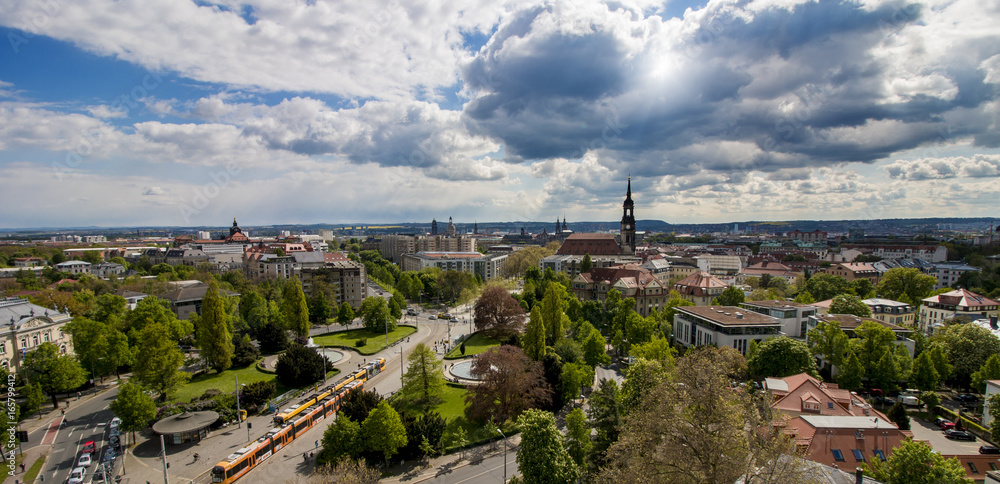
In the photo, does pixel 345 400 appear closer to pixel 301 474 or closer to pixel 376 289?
pixel 301 474

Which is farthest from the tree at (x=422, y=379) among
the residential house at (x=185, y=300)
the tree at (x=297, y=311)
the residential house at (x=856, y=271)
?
the residential house at (x=856, y=271)

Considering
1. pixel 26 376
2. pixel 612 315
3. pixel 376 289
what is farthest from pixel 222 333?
pixel 376 289

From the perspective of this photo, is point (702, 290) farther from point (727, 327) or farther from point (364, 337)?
point (364, 337)

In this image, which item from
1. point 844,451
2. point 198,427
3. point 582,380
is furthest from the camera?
point 582,380

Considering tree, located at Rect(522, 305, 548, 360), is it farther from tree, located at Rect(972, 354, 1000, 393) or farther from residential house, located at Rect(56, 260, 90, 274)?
residential house, located at Rect(56, 260, 90, 274)

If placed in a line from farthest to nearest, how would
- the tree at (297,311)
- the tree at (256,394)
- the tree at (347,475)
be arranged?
the tree at (297,311)
the tree at (256,394)
the tree at (347,475)

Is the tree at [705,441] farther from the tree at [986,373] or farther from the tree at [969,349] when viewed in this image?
the tree at [969,349]

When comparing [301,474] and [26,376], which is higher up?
[26,376]
